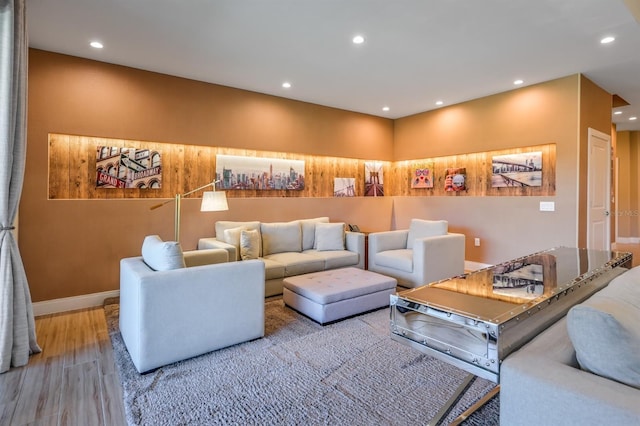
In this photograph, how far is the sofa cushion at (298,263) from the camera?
13.9 feet

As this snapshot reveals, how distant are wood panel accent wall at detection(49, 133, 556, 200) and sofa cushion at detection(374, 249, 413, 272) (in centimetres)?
185

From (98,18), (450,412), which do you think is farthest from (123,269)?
(450,412)

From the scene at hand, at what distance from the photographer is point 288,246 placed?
4887 mm

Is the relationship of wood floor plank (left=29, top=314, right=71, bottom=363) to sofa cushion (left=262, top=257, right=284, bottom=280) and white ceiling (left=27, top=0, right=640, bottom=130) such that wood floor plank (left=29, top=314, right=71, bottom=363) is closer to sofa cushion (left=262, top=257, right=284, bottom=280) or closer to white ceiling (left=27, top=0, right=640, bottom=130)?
sofa cushion (left=262, top=257, right=284, bottom=280)

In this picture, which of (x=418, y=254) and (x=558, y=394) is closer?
(x=558, y=394)

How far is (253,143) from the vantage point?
17.1 feet

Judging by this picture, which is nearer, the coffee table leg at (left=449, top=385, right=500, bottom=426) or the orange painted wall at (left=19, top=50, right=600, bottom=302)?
the coffee table leg at (left=449, top=385, right=500, bottom=426)

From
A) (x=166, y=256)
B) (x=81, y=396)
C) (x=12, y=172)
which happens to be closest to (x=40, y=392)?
(x=81, y=396)

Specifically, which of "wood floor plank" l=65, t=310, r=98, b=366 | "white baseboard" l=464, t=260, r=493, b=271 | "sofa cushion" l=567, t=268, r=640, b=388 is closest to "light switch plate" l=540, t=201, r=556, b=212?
"white baseboard" l=464, t=260, r=493, b=271

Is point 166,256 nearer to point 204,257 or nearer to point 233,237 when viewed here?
point 204,257

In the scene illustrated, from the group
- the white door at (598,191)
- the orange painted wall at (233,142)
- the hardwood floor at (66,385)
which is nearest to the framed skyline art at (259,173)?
the orange painted wall at (233,142)

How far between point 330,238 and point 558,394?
398 centimetres

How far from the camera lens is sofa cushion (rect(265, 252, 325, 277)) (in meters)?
4.25

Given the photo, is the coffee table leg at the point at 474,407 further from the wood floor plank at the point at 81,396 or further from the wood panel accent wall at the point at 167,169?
the wood panel accent wall at the point at 167,169
